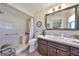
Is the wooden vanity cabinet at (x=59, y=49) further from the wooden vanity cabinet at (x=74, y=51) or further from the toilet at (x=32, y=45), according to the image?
the toilet at (x=32, y=45)

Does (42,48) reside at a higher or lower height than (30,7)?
lower

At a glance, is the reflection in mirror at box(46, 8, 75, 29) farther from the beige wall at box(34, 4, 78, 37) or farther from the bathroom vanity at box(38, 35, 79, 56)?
the bathroom vanity at box(38, 35, 79, 56)

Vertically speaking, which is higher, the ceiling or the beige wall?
the ceiling

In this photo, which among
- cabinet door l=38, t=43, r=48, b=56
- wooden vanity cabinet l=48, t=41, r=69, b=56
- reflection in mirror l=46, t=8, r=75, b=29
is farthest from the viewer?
reflection in mirror l=46, t=8, r=75, b=29

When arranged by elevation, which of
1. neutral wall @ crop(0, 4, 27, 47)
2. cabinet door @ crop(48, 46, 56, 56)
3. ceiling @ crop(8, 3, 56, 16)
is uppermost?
ceiling @ crop(8, 3, 56, 16)

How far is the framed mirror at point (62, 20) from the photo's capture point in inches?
63.8

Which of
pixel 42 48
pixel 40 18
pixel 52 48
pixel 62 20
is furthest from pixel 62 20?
pixel 42 48

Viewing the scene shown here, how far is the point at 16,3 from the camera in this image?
1259mm

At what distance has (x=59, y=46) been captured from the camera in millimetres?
1489

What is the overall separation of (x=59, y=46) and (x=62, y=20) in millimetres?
477

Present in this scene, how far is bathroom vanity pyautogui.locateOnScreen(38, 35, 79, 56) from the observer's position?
4.24 ft

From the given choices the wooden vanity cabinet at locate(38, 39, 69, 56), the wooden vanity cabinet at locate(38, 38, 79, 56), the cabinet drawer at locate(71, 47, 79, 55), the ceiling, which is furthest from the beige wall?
the cabinet drawer at locate(71, 47, 79, 55)

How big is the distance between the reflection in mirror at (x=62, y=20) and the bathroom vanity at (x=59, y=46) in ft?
0.79

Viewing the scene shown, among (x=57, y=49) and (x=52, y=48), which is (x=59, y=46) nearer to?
(x=57, y=49)
